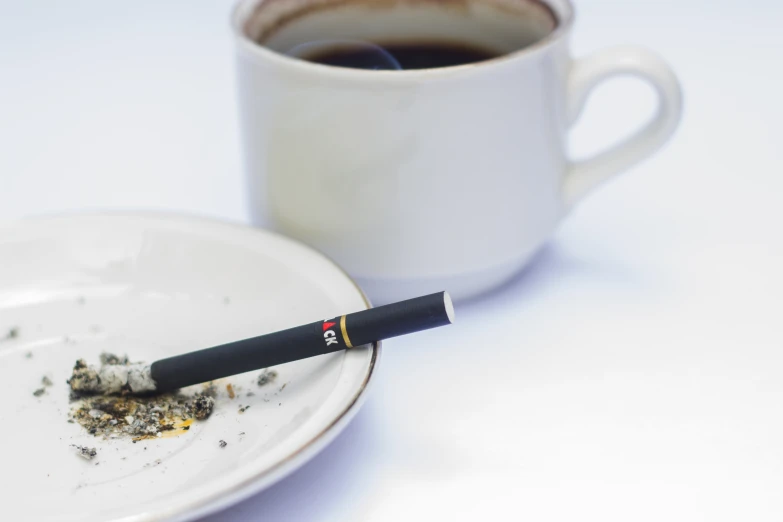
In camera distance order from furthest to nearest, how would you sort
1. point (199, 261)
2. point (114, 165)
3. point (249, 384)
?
point (114, 165), point (199, 261), point (249, 384)

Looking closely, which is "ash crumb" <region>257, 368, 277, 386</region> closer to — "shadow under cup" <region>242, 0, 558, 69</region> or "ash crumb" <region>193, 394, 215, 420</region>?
"ash crumb" <region>193, 394, 215, 420</region>

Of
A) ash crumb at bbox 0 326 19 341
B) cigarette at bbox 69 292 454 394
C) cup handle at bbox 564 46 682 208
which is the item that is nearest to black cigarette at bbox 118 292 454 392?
cigarette at bbox 69 292 454 394

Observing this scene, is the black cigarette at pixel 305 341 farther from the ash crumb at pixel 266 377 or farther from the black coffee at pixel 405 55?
the black coffee at pixel 405 55

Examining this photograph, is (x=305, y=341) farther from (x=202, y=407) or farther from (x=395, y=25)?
(x=395, y=25)

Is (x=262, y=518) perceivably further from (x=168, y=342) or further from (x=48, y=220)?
(x=48, y=220)

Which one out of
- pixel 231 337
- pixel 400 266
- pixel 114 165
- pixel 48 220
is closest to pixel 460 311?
pixel 400 266
